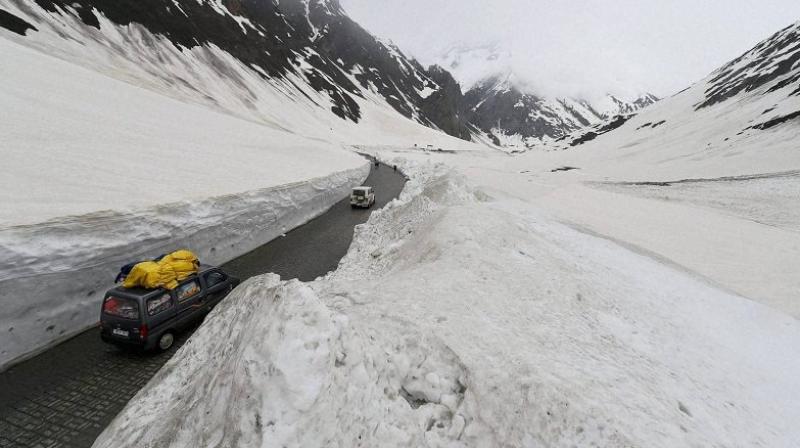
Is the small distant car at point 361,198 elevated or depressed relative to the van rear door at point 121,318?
depressed

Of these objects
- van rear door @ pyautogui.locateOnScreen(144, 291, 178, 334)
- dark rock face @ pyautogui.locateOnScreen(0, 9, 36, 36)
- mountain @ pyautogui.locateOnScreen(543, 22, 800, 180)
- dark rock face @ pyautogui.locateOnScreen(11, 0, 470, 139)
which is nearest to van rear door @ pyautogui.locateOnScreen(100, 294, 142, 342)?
van rear door @ pyautogui.locateOnScreen(144, 291, 178, 334)

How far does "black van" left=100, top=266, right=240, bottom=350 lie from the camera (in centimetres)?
826

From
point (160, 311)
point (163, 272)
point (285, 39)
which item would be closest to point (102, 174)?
point (163, 272)

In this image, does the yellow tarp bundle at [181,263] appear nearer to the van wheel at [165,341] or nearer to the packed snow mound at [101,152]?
the van wheel at [165,341]

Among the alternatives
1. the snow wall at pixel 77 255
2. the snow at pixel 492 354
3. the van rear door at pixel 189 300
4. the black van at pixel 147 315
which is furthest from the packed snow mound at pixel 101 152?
the snow at pixel 492 354

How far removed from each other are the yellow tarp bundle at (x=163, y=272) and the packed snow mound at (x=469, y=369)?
6.51 ft

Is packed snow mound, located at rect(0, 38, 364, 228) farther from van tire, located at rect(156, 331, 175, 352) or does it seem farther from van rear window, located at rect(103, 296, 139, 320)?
van tire, located at rect(156, 331, 175, 352)

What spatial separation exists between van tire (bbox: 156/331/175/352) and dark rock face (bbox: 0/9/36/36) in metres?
47.3

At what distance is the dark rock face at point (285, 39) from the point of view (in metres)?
66.1

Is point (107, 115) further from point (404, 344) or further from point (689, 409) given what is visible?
point (689, 409)

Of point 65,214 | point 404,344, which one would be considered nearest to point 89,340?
point 65,214

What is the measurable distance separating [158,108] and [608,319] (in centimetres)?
3459

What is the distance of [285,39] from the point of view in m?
131

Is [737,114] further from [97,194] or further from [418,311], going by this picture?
[97,194]
